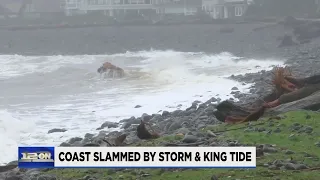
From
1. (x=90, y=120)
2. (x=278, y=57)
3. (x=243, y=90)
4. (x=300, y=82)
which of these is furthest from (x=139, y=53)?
(x=300, y=82)

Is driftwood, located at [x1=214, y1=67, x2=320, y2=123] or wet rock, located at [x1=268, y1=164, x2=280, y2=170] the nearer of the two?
wet rock, located at [x1=268, y1=164, x2=280, y2=170]

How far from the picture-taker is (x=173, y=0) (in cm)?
8888

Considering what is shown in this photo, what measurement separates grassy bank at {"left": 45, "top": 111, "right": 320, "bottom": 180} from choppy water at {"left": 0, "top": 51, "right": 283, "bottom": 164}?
524 cm

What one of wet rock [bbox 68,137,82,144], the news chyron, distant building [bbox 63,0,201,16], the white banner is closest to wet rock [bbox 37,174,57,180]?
the news chyron

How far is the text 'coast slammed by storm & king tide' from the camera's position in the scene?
341 inches

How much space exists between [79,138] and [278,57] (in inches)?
1018

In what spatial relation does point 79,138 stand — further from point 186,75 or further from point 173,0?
point 173,0

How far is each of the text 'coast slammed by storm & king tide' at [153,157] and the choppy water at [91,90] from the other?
615cm

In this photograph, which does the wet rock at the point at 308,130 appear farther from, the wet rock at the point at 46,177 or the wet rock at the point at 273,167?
the wet rock at the point at 46,177

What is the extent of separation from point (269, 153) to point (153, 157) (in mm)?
2440

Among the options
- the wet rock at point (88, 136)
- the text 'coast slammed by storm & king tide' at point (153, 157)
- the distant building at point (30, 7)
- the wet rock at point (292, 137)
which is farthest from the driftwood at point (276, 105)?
the distant building at point (30, 7)

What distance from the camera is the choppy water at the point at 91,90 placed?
62.5 ft

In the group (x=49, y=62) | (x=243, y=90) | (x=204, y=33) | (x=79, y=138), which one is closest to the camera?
(x=79, y=138)

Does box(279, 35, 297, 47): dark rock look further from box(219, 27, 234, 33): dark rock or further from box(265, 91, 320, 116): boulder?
box(265, 91, 320, 116): boulder
